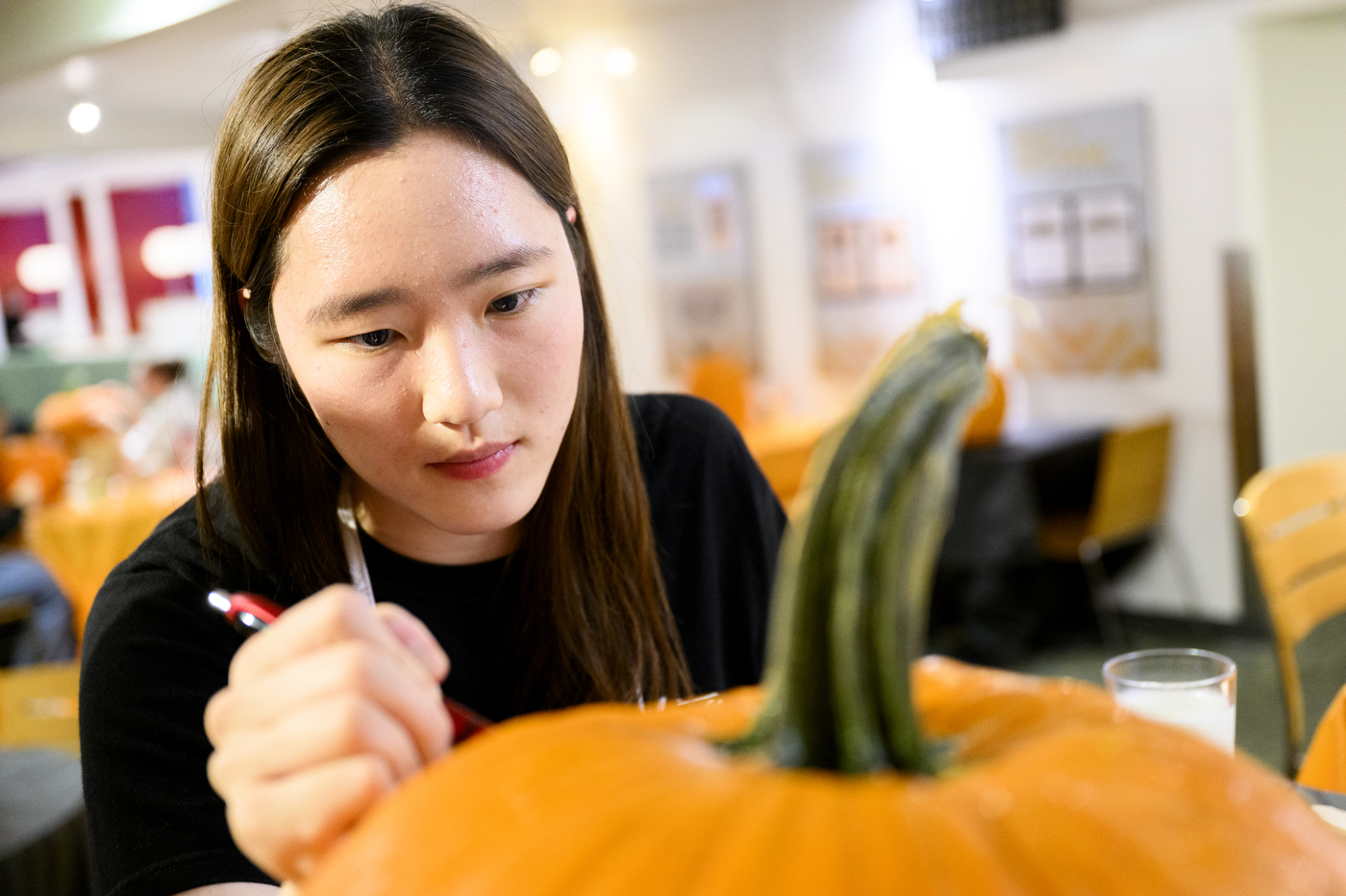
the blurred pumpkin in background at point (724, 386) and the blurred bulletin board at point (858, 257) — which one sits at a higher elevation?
the blurred bulletin board at point (858, 257)

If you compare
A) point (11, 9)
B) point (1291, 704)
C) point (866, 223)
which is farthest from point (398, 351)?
point (866, 223)

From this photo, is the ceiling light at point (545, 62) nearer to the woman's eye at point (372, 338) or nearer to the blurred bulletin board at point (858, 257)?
the blurred bulletin board at point (858, 257)

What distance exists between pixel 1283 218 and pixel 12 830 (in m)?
4.36

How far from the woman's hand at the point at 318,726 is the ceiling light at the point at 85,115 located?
768 cm

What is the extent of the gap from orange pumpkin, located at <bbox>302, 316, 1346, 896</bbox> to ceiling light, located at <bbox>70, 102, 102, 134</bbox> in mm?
7772

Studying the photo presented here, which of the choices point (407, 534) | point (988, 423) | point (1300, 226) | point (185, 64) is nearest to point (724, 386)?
point (988, 423)

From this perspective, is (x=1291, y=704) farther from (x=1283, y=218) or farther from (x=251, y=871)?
(x=1283, y=218)

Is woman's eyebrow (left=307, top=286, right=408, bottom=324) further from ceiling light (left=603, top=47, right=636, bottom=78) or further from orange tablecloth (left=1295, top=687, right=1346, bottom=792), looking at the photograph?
ceiling light (left=603, top=47, right=636, bottom=78)

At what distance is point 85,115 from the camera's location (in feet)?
23.1

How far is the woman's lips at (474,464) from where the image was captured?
0.77m

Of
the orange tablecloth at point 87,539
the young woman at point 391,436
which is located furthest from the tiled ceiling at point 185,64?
the young woman at point 391,436

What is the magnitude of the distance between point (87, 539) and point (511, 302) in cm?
368

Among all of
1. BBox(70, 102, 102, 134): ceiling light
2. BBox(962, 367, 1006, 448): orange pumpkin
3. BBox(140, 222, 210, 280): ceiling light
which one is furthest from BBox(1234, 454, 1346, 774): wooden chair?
BBox(140, 222, 210, 280): ceiling light

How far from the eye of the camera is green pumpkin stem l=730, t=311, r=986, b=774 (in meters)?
0.33
